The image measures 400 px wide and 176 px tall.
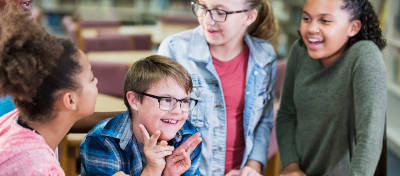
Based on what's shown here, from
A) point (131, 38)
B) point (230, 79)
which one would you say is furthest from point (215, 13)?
point (131, 38)

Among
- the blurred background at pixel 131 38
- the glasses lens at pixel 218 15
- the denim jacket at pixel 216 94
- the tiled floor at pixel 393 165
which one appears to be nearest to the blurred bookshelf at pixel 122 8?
the blurred background at pixel 131 38

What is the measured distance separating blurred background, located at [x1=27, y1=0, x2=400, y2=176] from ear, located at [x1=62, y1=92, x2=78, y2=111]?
143mm

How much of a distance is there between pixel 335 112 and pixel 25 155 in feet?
3.02

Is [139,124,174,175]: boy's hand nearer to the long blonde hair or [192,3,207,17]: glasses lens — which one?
[192,3,207,17]: glasses lens

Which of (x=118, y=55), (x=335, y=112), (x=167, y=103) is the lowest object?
(x=118, y=55)

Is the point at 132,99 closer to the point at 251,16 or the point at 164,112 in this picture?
the point at 164,112

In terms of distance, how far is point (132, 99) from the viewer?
920 mm

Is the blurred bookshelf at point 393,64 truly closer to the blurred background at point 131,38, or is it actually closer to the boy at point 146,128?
the blurred background at point 131,38

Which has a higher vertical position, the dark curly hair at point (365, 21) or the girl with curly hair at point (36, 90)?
the dark curly hair at point (365, 21)

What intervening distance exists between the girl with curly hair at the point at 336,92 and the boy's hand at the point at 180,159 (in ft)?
1.57

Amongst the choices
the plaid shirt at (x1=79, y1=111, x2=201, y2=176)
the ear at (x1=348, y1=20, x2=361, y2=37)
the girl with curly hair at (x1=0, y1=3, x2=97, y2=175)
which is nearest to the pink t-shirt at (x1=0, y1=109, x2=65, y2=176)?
the girl with curly hair at (x1=0, y1=3, x2=97, y2=175)

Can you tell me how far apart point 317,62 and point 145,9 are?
5587 mm

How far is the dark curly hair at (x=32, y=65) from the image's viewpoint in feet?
2.26

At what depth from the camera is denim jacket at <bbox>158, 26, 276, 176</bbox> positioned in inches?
46.5
